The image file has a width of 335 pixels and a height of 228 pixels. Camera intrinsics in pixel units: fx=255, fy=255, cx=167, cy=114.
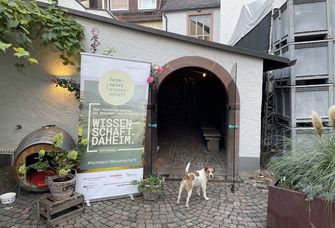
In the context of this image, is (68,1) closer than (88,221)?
No

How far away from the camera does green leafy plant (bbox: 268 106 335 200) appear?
2861 millimetres

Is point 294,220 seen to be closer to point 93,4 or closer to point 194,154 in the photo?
point 194,154

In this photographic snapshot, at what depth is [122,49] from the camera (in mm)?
5230

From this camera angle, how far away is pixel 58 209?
11.9 ft

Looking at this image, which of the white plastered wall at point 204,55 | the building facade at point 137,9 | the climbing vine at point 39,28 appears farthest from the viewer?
the building facade at point 137,9

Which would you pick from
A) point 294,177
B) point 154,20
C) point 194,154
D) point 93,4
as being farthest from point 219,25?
point 294,177

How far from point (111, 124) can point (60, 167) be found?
103cm

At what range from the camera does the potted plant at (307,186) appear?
2.84 m

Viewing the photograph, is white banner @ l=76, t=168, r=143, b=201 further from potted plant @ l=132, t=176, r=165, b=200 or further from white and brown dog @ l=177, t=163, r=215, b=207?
white and brown dog @ l=177, t=163, r=215, b=207

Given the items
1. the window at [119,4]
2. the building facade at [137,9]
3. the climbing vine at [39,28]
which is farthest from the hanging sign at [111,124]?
the window at [119,4]

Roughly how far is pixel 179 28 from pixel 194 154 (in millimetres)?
8260

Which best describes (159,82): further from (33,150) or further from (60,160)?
(33,150)

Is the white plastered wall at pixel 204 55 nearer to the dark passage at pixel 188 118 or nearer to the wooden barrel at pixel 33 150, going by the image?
the dark passage at pixel 188 118

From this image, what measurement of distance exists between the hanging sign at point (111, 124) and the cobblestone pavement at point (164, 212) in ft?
1.26
